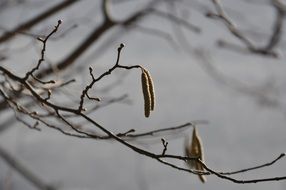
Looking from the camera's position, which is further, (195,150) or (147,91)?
(195,150)

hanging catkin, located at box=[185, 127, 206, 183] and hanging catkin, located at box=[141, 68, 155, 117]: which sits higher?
hanging catkin, located at box=[141, 68, 155, 117]

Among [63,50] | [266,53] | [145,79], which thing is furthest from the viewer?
[63,50]

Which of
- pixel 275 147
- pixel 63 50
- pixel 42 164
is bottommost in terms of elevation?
pixel 275 147

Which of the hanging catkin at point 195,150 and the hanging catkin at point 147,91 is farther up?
the hanging catkin at point 147,91

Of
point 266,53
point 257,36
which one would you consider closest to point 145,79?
point 266,53

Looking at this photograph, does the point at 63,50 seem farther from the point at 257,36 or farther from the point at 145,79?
the point at 145,79

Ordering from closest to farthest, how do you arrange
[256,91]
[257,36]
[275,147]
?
1. [257,36]
2. [256,91]
3. [275,147]

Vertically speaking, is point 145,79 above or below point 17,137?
below

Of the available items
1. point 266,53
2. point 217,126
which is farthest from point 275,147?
point 266,53

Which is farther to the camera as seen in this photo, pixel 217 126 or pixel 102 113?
pixel 217 126
